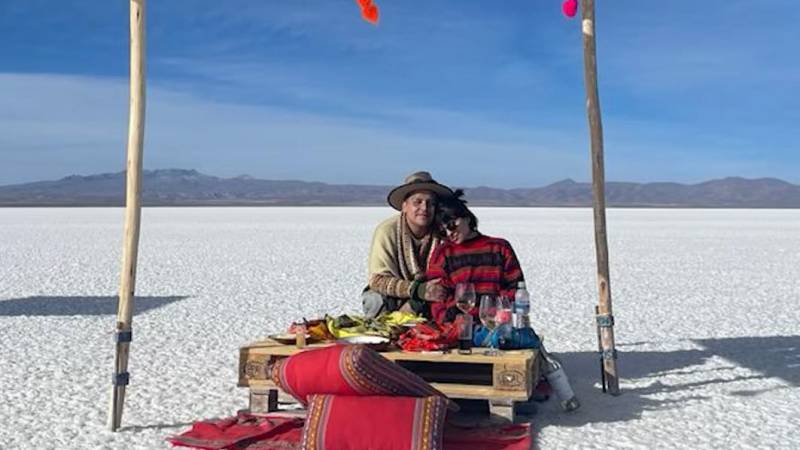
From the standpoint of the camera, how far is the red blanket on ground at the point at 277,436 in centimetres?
430

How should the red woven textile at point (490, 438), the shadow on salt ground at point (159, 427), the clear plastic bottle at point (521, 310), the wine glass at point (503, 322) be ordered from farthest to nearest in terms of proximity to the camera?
1. the clear plastic bottle at point (521, 310)
2. the wine glass at point (503, 322)
3. the shadow on salt ground at point (159, 427)
4. the red woven textile at point (490, 438)

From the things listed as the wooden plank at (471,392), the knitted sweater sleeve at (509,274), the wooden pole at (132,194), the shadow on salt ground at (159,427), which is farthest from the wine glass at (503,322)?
the wooden pole at (132,194)

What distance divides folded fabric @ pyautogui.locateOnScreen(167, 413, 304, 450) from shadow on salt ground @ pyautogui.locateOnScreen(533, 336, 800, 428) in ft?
4.19

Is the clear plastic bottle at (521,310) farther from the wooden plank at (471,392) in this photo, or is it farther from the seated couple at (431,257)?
the wooden plank at (471,392)

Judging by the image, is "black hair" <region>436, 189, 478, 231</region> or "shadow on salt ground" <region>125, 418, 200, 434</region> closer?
"shadow on salt ground" <region>125, 418, 200, 434</region>

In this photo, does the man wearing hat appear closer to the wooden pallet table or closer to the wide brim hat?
the wide brim hat

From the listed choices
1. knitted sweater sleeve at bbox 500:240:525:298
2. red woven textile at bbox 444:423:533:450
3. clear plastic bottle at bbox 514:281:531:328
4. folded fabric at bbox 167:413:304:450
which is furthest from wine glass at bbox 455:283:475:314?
folded fabric at bbox 167:413:304:450

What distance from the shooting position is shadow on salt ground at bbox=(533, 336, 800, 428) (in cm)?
509

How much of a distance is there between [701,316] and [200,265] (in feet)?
28.4

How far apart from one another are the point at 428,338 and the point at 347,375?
29.5 inches

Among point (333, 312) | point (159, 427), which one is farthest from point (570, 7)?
point (333, 312)

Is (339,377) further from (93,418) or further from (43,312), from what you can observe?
(43,312)

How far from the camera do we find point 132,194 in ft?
15.1

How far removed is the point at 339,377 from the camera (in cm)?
419
